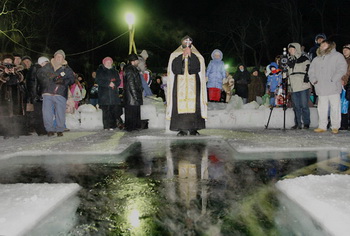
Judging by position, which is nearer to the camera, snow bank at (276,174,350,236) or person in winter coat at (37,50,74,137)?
snow bank at (276,174,350,236)

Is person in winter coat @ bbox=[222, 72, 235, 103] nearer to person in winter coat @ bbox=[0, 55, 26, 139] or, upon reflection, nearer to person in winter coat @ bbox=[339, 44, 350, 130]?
person in winter coat @ bbox=[339, 44, 350, 130]

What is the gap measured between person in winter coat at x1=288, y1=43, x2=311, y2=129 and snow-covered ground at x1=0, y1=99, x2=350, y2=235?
2.13ft

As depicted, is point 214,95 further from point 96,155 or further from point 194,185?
point 194,185

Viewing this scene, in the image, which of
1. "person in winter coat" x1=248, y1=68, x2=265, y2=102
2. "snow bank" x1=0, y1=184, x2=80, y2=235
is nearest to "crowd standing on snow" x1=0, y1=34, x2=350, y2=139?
"person in winter coat" x1=248, y1=68, x2=265, y2=102

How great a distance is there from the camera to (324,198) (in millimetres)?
2637

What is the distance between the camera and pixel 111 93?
845 centimetres

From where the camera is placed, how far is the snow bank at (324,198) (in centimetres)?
218

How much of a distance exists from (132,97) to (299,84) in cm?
408

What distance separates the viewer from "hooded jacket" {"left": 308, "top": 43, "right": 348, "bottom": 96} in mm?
6909

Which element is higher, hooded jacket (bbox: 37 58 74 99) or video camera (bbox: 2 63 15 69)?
video camera (bbox: 2 63 15 69)

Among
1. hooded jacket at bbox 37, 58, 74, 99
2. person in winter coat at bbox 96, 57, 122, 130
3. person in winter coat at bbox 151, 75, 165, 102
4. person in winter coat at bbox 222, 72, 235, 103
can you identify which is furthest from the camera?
person in winter coat at bbox 151, 75, 165, 102

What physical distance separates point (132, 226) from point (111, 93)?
6.44 m

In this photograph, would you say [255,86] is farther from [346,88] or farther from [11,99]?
[11,99]

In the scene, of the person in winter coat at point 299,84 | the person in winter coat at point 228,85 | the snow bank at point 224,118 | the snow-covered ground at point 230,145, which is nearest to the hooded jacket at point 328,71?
the person in winter coat at point 299,84
